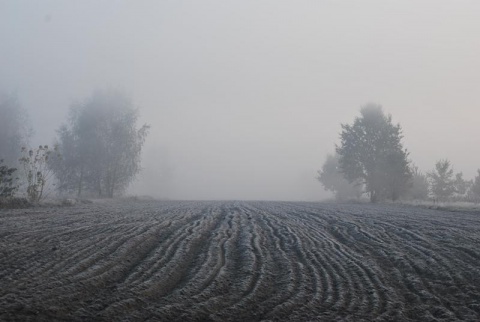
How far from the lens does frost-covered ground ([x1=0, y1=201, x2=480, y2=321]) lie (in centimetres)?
529

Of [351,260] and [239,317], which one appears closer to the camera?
[239,317]

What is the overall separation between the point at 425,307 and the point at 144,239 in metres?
6.33

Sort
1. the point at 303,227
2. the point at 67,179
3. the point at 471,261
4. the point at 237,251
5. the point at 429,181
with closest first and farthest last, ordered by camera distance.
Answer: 1. the point at 471,261
2. the point at 237,251
3. the point at 303,227
4. the point at 67,179
5. the point at 429,181

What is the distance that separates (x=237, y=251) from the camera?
917 centimetres

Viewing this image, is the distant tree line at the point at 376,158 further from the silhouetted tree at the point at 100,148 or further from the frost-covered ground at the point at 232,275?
the frost-covered ground at the point at 232,275

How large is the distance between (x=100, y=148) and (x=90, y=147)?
931mm

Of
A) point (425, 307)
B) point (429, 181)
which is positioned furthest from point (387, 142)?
point (425, 307)

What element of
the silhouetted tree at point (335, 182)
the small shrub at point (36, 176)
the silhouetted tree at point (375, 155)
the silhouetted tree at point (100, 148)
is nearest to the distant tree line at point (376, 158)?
the silhouetted tree at point (375, 155)

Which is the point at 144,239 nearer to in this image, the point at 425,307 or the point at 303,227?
the point at 303,227

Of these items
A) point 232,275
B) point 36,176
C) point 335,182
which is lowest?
point 232,275

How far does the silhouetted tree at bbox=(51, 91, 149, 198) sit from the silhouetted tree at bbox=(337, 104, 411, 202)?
22.5m

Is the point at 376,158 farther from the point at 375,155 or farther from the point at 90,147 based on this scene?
the point at 90,147

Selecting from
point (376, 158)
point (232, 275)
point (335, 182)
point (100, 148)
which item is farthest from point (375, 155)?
point (232, 275)

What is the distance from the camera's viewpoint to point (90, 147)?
138 feet
